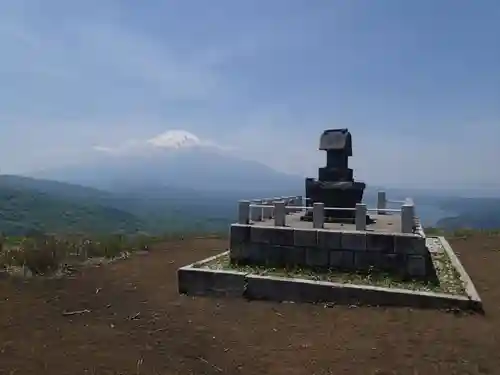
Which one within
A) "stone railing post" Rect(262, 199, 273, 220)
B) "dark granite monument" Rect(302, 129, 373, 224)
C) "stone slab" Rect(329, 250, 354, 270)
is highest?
"dark granite monument" Rect(302, 129, 373, 224)

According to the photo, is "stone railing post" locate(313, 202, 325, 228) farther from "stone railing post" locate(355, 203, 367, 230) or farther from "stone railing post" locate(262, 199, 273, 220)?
"stone railing post" locate(262, 199, 273, 220)

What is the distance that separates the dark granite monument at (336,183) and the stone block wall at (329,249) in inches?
87.4

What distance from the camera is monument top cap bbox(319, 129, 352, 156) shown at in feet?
42.2

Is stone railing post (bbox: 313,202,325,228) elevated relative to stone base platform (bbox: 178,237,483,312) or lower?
elevated

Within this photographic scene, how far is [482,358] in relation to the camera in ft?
19.7

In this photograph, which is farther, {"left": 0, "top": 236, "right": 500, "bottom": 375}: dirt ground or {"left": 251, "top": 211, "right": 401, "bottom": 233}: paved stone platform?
{"left": 251, "top": 211, "right": 401, "bottom": 233}: paved stone platform

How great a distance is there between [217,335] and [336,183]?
6.67 meters

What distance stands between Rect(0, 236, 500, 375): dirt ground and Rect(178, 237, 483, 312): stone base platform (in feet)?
0.79

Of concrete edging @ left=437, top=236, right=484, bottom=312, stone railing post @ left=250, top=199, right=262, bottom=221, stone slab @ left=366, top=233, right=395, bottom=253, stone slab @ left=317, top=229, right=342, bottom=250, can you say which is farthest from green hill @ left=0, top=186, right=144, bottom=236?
stone slab @ left=366, top=233, right=395, bottom=253

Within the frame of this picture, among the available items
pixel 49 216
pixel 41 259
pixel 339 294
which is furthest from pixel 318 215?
pixel 49 216

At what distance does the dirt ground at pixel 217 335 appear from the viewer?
226 inches

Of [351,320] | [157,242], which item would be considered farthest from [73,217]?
[351,320]

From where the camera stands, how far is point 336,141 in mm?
13008

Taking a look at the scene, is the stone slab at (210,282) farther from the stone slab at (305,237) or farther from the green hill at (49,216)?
the green hill at (49,216)
